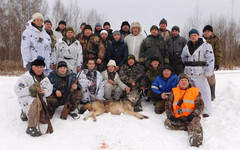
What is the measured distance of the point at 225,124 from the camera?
4.34 metres

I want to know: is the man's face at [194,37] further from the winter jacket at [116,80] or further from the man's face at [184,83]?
the winter jacket at [116,80]

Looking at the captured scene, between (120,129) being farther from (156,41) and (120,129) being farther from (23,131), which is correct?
(156,41)

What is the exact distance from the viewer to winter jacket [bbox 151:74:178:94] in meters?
5.02

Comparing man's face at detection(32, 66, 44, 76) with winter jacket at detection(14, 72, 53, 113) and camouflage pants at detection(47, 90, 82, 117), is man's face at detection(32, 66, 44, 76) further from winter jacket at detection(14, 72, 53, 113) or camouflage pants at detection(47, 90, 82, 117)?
camouflage pants at detection(47, 90, 82, 117)

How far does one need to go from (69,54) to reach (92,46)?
32.6 inches

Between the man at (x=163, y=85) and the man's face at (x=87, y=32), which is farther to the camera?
the man's face at (x=87, y=32)

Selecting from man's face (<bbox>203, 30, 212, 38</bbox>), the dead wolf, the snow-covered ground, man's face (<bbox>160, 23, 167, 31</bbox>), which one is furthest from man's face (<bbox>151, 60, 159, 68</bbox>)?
man's face (<bbox>203, 30, 212, 38</bbox>)

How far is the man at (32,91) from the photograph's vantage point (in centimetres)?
372

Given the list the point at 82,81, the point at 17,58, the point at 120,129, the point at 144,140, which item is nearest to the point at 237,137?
the point at 144,140

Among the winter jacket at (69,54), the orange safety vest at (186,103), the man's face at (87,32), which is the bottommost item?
the orange safety vest at (186,103)

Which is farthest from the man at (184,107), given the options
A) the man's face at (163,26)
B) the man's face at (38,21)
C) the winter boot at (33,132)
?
the man's face at (38,21)

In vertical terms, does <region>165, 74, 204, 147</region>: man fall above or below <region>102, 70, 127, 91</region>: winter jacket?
below

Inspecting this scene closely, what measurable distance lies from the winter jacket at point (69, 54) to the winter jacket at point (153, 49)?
1.92 m

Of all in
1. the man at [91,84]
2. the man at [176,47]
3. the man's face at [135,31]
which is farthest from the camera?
the man's face at [135,31]
